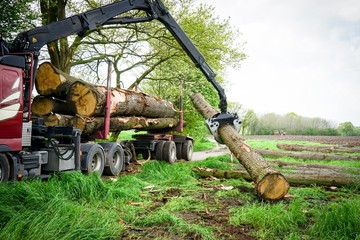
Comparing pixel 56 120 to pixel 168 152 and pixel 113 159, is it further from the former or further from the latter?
pixel 168 152

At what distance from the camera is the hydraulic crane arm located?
658 centimetres

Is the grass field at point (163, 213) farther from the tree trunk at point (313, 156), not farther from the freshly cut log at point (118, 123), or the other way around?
the tree trunk at point (313, 156)

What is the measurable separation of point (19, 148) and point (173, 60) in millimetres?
10022

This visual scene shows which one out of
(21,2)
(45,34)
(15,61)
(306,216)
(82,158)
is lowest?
(306,216)

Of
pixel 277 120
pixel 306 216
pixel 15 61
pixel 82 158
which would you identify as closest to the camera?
pixel 306 216

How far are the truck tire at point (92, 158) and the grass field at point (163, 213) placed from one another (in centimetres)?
105

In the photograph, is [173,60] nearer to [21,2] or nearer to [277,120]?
[21,2]

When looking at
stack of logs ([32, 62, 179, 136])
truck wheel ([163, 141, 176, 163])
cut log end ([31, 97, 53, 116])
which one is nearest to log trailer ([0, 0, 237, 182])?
stack of logs ([32, 62, 179, 136])

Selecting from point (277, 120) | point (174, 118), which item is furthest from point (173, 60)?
point (277, 120)

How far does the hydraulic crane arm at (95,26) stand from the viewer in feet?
21.6

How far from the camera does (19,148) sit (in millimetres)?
5801

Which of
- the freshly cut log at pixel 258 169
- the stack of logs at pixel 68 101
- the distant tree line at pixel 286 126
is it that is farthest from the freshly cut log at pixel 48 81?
the distant tree line at pixel 286 126

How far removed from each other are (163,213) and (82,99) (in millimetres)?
4433

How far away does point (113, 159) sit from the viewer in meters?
8.91
